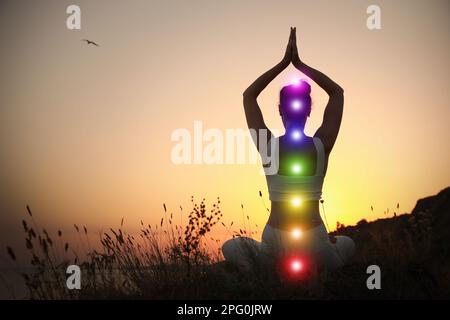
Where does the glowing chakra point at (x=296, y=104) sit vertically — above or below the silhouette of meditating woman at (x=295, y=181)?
above

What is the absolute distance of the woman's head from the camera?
18.9ft

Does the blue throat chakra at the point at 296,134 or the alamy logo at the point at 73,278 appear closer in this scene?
the blue throat chakra at the point at 296,134

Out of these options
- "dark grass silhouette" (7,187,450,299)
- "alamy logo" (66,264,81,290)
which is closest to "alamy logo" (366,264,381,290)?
"dark grass silhouette" (7,187,450,299)

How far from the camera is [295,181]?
5660 millimetres

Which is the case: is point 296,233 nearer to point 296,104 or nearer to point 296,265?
point 296,265

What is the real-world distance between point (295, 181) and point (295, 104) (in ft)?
3.02

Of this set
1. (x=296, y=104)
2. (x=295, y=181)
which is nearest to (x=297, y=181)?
(x=295, y=181)

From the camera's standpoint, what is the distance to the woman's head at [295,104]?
575 centimetres

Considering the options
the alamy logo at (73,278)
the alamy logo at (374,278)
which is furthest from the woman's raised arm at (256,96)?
the alamy logo at (73,278)

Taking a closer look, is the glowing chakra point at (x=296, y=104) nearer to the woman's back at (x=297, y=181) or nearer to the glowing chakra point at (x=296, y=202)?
the woman's back at (x=297, y=181)

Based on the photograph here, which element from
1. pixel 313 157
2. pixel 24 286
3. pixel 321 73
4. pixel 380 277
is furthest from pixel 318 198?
pixel 24 286

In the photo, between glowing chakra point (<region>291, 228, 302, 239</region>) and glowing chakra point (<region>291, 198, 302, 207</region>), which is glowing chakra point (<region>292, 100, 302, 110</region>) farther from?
glowing chakra point (<region>291, 228, 302, 239</region>)
